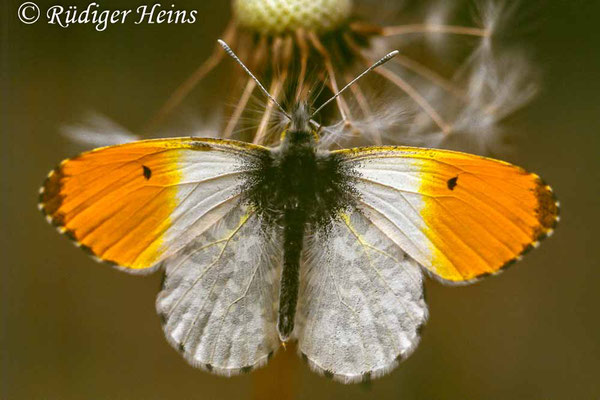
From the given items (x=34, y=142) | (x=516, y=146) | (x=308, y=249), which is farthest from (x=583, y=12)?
(x=34, y=142)

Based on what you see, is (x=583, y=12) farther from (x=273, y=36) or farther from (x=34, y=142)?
(x=34, y=142)

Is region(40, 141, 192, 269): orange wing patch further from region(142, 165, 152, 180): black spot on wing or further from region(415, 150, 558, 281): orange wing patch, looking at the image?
region(415, 150, 558, 281): orange wing patch

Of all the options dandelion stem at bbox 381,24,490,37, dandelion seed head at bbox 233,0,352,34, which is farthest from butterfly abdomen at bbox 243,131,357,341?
dandelion stem at bbox 381,24,490,37

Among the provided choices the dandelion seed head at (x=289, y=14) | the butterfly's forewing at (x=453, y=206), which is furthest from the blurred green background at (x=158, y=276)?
the butterfly's forewing at (x=453, y=206)

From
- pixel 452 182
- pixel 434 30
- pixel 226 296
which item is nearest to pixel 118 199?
pixel 226 296

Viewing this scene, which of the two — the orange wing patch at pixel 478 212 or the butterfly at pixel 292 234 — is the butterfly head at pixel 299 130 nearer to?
the butterfly at pixel 292 234

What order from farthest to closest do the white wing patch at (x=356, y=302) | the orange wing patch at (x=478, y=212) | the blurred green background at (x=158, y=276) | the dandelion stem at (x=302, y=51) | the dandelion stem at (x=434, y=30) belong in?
the blurred green background at (x=158, y=276) < the dandelion stem at (x=434, y=30) < the dandelion stem at (x=302, y=51) < the white wing patch at (x=356, y=302) < the orange wing patch at (x=478, y=212)

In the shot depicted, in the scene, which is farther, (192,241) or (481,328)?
(481,328)
